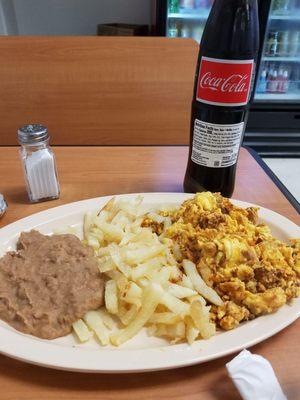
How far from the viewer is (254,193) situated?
105 cm

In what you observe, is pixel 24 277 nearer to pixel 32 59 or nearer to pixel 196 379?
pixel 196 379

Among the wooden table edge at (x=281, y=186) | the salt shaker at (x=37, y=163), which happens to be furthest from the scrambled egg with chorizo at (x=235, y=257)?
the salt shaker at (x=37, y=163)

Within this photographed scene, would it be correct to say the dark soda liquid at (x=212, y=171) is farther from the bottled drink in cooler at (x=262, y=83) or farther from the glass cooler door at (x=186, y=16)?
the bottled drink in cooler at (x=262, y=83)

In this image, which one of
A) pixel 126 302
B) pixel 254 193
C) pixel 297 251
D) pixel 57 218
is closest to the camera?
pixel 126 302

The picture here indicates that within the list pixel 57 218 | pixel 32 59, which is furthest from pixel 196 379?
pixel 32 59

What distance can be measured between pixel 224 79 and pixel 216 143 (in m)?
0.16

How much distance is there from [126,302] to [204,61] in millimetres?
608

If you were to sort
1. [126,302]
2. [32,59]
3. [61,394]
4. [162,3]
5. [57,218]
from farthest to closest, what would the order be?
[162,3] < [32,59] < [57,218] < [126,302] < [61,394]

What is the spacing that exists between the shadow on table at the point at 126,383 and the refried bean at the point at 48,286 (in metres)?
0.07

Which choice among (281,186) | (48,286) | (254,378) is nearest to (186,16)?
(281,186)

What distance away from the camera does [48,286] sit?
0.64 metres

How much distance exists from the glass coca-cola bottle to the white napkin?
52cm

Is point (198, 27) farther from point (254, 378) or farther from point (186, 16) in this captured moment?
point (254, 378)

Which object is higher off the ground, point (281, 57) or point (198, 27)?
point (198, 27)
